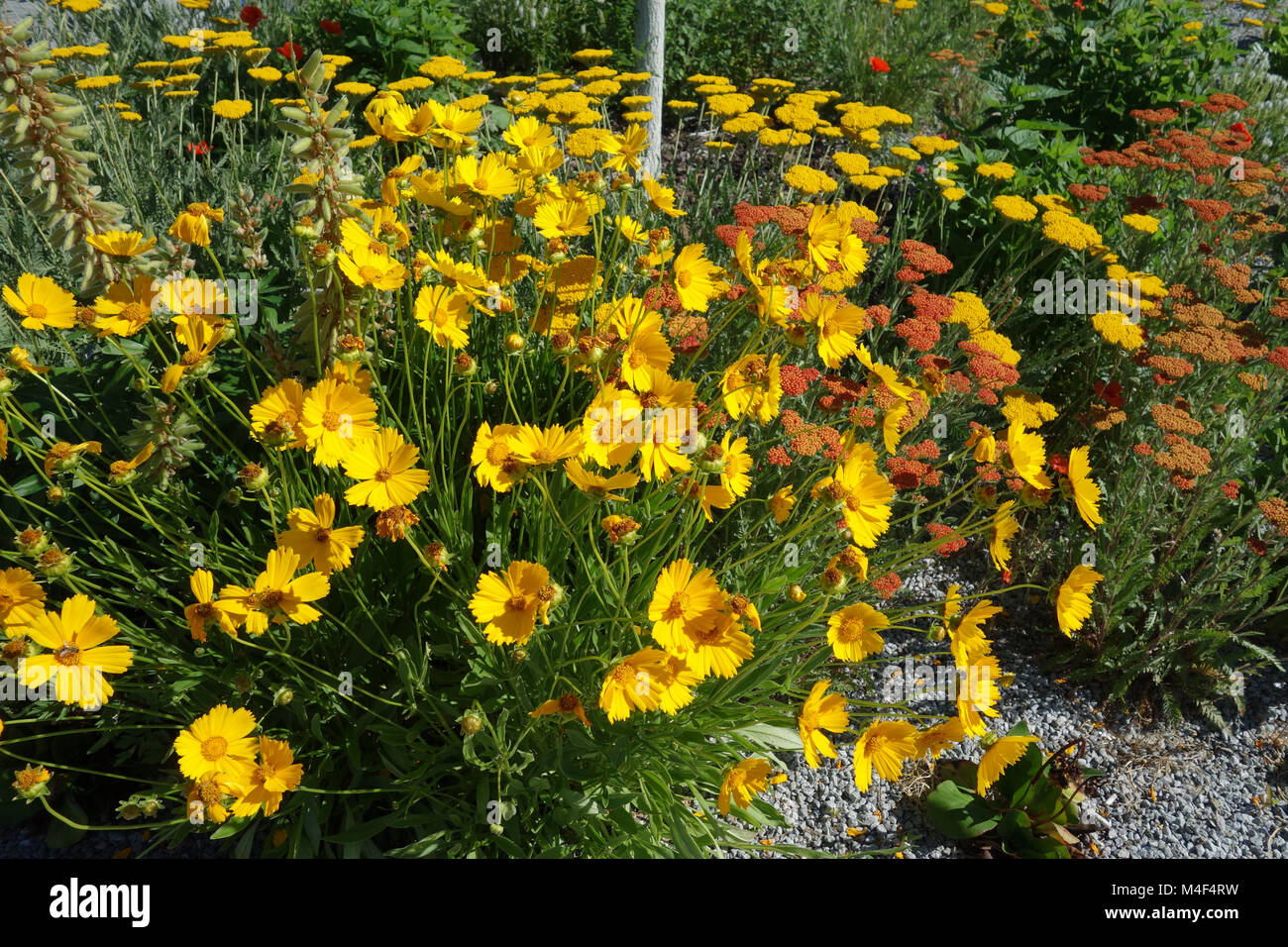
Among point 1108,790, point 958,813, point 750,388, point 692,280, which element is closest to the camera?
point 750,388

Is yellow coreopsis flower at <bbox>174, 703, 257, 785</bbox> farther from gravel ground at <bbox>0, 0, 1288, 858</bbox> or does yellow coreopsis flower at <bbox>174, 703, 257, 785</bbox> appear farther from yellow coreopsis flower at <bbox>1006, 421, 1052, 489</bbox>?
yellow coreopsis flower at <bbox>1006, 421, 1052, 489</bbox>

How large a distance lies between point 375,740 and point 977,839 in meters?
1.55

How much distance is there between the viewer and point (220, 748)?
1430mm

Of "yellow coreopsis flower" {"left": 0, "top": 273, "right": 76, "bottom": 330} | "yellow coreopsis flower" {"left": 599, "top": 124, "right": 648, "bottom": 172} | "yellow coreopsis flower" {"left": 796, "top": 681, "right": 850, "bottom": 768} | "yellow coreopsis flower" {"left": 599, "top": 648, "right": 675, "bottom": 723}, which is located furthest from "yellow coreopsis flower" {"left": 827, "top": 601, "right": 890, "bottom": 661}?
"yellow coreopsis flower" {"left": 0, "top": 273, "right": 76, "bottom": 330}

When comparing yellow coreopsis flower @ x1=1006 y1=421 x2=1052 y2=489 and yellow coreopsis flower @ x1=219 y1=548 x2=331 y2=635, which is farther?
yellow coreopsis flower @ x1=1006 y1=421 x2=1052 y2=489

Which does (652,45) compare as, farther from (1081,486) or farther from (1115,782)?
(1115,782)

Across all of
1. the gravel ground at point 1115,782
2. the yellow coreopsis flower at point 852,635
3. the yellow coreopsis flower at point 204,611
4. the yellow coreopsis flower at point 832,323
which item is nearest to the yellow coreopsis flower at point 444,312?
the yellow coreopsis flower at point 204,611

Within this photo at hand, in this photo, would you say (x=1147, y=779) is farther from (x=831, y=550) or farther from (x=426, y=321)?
(x=426, y=321)

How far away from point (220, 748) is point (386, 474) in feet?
1.68

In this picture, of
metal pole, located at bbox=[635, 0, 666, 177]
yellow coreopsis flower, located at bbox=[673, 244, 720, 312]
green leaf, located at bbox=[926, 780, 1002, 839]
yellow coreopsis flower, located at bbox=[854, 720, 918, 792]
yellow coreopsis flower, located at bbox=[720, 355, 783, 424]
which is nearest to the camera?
yellow coreopsis flower, located at bbox=[854, 720, 918, 792]

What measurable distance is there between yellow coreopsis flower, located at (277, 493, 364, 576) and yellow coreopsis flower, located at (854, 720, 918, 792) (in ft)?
3.04

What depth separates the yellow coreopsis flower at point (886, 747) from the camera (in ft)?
4.90

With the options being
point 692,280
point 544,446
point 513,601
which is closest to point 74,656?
point 513,601

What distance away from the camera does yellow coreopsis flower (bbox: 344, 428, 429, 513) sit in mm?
1508
